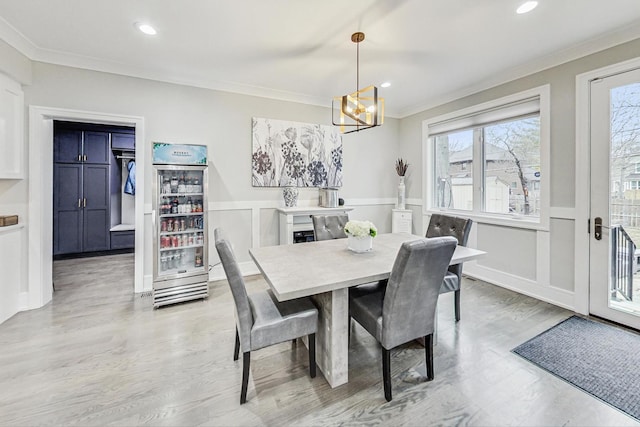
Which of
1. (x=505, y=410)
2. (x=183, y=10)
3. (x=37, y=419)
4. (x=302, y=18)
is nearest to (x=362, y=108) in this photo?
(x=302, y=18)

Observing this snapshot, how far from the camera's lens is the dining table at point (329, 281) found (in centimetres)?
159

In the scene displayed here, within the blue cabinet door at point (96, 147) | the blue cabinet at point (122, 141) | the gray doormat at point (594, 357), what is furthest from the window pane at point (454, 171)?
the blue cabinet door at point (96, 147)

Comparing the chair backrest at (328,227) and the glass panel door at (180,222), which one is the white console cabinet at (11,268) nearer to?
the glass panel door at (180,222)

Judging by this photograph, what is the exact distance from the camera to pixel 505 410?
161cm

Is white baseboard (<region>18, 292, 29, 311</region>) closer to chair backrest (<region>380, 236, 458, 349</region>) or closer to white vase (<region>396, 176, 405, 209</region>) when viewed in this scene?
chair backrest (<region>380, 236, 458, 349</region>)

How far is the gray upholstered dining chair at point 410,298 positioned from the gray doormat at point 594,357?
1.01m

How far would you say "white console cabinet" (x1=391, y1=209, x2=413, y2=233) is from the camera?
484cm

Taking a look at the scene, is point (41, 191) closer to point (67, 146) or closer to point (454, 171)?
point (67, 146)

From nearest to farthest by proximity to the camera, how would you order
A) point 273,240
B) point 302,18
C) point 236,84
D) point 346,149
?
point 302,18
point 236,84
point 273,240
point 346,149

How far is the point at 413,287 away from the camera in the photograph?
65.2 inches

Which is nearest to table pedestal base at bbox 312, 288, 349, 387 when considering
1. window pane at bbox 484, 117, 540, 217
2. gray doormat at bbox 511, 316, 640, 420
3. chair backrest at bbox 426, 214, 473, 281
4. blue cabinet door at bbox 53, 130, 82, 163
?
chair backrest at bbox 426, 214, 473, 281

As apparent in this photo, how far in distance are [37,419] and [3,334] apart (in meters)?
1.50

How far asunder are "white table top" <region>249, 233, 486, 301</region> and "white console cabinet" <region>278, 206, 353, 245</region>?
4.44 ft

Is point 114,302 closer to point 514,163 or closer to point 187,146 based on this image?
point 187,146
